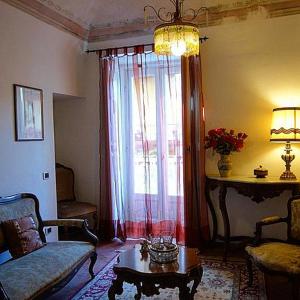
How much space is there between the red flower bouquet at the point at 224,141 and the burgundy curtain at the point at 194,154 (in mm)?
194

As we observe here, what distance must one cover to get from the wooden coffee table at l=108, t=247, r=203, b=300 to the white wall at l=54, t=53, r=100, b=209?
7.47 feet

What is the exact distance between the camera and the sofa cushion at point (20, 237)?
113 inches

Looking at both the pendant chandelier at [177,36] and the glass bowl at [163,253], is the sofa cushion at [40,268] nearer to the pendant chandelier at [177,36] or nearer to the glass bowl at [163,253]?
the glass bowl at [163,253]

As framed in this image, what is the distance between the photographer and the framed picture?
3.43 m

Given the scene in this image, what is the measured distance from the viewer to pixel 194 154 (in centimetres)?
410

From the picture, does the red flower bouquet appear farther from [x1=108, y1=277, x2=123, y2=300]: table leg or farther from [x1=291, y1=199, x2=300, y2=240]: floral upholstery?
[x1=108, y1=277, x2=123, y2=300]: table leg

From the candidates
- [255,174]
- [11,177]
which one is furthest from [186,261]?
[11,177]

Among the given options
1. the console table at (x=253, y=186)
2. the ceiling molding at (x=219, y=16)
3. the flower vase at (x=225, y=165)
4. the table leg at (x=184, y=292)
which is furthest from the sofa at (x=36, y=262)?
the ceiling molding at (x=219, y=16)

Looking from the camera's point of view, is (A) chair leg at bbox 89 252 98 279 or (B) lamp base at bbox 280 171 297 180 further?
(B) lamp base at bbox 280 171 297 180

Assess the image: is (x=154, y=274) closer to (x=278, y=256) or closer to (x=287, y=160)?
(x=278, y=256)

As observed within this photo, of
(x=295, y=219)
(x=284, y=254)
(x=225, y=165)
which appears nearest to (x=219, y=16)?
(x=225, y=165)

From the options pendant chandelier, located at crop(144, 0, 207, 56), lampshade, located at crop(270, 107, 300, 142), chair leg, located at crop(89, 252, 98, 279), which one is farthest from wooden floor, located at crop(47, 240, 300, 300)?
pendant chandelier, located at crop(144, 0, 207, 56)

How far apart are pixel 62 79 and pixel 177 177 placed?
191cm

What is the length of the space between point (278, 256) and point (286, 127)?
1422 mm
